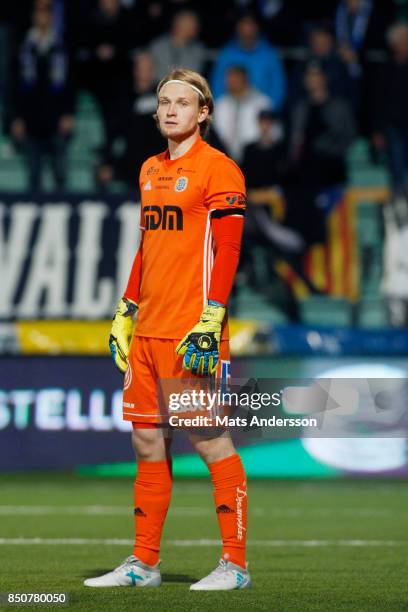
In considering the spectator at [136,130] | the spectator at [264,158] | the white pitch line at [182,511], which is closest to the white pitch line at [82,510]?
the white pitch line at [182,511]


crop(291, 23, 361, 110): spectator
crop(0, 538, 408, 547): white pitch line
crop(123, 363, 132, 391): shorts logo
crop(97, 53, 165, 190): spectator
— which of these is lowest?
crop(0, 538, 408, 547): white pitch line

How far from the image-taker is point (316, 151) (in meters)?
15.3

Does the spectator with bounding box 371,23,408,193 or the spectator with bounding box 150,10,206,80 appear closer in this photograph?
the spectator with bounding box 371,23,408,193

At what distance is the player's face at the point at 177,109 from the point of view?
595 cm

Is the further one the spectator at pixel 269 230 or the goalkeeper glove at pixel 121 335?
the spectator at pixel 269 230

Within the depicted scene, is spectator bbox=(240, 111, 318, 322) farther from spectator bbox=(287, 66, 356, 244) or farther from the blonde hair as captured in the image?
the blonde hair

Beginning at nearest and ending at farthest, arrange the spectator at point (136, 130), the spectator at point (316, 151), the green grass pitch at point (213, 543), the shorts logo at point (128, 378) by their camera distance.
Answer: the green grass pitch at point (213, 543) → the shorts logo at point (128, 378) → the spectator at point (136, 130) → the spectator at point (316, 151)

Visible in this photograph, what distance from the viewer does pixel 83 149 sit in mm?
16281

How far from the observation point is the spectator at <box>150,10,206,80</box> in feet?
→ 51.7

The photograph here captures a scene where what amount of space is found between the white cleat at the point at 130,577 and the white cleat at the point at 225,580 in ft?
0.72

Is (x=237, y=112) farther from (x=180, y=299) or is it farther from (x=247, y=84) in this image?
(x=180, y=299)

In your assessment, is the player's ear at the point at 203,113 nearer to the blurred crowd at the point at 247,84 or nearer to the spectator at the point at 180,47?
the blurred crowd at the point at 247,84

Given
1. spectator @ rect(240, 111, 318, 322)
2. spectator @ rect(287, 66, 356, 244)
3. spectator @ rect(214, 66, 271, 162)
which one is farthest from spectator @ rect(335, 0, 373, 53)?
spectator @ rect(240, 111, 318, 322)

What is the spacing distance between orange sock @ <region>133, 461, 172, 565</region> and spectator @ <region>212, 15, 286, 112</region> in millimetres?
10231
